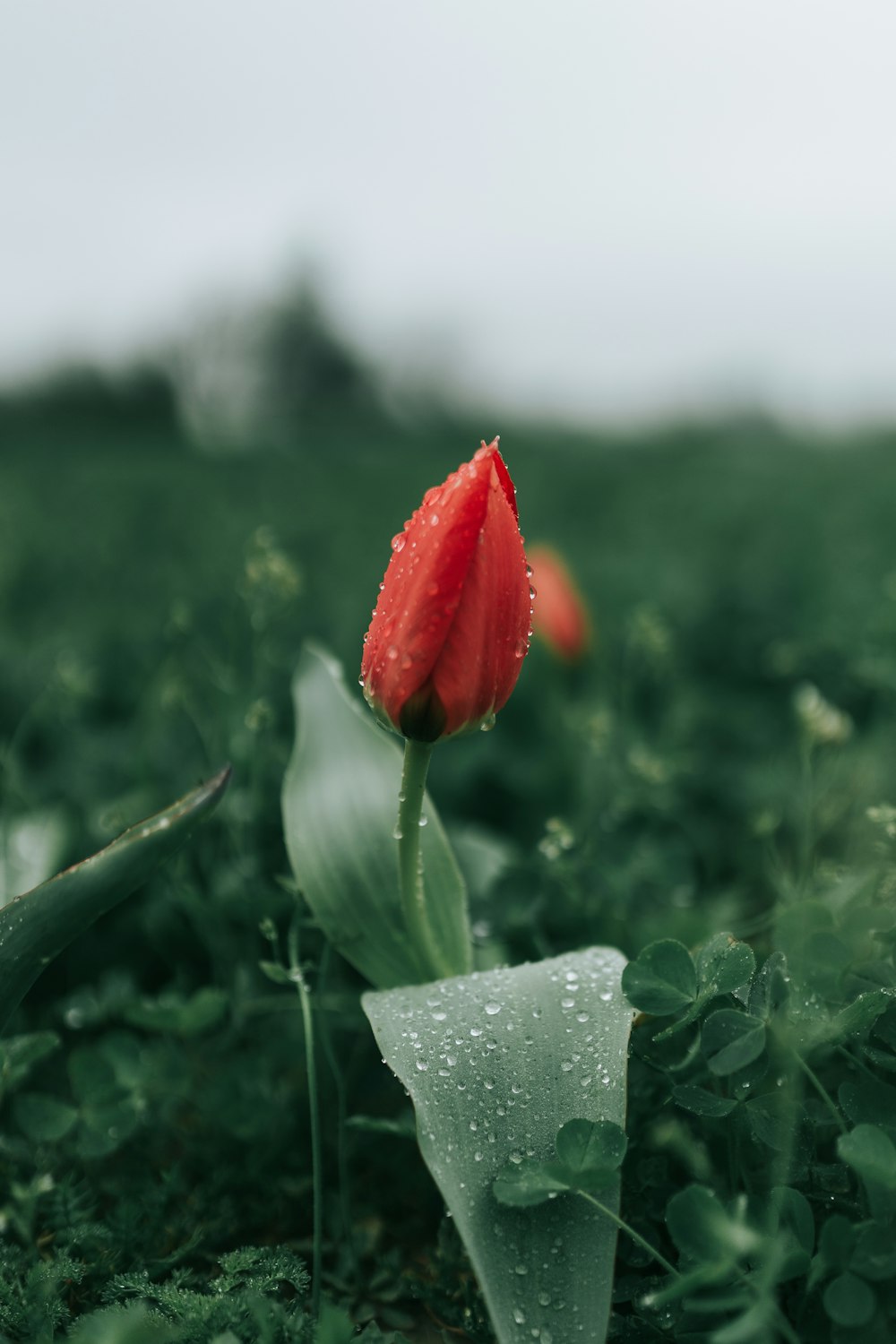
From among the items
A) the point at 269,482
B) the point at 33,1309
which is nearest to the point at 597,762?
the point at 33,1309

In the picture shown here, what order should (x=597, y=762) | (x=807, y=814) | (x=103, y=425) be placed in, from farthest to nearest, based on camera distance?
(x=103, y=425)
(x=597, y=762)
(x=807, y=814)

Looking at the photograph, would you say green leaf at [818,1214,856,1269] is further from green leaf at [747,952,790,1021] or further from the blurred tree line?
the blurred tree line

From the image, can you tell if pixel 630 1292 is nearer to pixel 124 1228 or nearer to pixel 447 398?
pixel 124 1228

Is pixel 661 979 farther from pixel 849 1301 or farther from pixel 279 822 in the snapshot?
pixel 279 822

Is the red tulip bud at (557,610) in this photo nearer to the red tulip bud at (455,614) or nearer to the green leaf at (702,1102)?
the red tulip bud at (455,614)

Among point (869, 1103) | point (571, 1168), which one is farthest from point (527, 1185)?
point (869, 1103)

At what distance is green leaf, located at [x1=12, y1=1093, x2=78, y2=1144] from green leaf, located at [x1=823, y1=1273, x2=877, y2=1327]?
2.58 feet

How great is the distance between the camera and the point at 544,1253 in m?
0.95

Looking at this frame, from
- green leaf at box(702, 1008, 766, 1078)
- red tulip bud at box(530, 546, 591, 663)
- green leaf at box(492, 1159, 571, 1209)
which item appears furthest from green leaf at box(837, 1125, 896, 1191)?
red tulip bud at box(530, 546, 591, 663)

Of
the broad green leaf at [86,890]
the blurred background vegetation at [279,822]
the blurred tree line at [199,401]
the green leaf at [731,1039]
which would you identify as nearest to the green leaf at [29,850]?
the blurred background vegetation at [279,822]

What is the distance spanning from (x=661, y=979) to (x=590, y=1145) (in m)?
0.17

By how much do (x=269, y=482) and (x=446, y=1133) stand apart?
540cm

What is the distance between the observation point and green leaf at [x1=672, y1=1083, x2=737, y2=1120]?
39.7 inches

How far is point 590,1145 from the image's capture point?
0.96 metres
